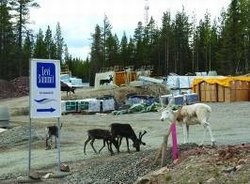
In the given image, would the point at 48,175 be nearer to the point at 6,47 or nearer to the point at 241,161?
the point at 241,161

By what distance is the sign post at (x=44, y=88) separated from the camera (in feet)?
48.2

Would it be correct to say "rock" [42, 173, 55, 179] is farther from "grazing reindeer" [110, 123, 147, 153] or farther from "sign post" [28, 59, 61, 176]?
"grazing reindeer" [110, 123, 147, 153]

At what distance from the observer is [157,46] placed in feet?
415

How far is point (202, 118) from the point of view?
62.7ft

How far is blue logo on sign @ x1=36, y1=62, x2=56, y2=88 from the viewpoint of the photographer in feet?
48.6

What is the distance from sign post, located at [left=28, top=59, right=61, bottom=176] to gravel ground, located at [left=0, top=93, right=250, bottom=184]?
1895mm

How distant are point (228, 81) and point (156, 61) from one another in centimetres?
7074

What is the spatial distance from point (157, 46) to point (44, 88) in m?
112

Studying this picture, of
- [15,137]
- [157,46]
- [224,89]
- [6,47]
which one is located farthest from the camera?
[157,46]

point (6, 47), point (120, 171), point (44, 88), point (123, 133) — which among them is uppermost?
point (6, 47)

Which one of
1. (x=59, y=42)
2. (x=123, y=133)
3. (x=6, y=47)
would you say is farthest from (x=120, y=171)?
(x=59, y=42)

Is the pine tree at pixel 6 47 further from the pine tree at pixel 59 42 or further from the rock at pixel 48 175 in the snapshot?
the rock at pixel 48 175

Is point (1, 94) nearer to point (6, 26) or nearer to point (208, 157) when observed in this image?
point (6, 26)

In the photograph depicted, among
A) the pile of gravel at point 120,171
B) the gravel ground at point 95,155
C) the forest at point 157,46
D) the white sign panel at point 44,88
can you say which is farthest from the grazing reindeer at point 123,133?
the forest at point 157,46
